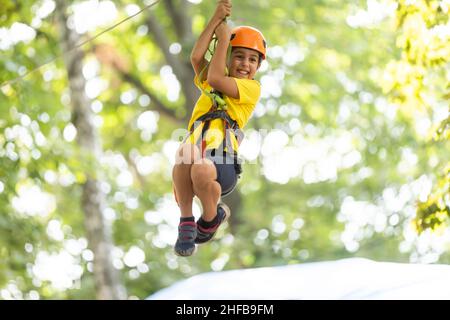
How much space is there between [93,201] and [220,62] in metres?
6.00

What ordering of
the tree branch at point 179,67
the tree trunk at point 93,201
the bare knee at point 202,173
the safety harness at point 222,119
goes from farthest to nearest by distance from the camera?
1. the tree branch at point 179,67
2. the tree trunk at point 93,201
3. the safety harness at point 222,119
4. the bare knee at point 202,173

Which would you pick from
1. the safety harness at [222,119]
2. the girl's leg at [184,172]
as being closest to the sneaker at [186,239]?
the girl's leg at [184,172]

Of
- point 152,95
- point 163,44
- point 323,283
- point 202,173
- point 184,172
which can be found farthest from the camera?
point 152,95

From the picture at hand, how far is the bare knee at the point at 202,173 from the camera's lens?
4637 mm

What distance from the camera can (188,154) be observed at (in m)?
4.73

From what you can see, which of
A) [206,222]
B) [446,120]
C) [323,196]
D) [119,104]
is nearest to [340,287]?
[446,120]

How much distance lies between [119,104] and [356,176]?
14.7 ft

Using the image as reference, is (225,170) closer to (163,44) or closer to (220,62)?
(220,62)

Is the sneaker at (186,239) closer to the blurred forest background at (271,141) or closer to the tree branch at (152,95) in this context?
the blurred forest background at (271,141)

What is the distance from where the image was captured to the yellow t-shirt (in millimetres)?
4734

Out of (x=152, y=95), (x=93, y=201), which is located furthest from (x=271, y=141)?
(x=93, y=201)

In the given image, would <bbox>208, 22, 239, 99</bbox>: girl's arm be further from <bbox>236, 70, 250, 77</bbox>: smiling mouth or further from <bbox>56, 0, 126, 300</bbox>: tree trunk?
<bbox>56, 0, 126, 300</bbox>: tree trunk

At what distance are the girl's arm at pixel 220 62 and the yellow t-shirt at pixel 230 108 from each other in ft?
0.31

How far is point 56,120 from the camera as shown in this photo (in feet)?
31.8
